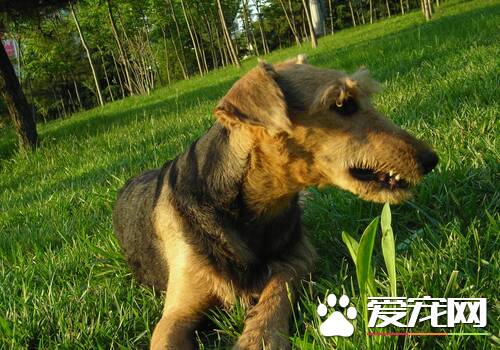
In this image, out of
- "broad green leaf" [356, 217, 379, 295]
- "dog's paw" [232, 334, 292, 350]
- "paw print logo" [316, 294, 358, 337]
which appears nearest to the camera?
"broad green leaf" [356, 217, 379, 295]

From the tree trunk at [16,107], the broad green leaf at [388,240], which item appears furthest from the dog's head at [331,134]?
the tree trunk at [16,107]

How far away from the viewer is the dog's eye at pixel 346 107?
2457mm

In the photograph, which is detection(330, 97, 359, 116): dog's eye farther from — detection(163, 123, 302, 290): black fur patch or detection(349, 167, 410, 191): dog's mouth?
detection(163, 123, 302, 290): black fur patch

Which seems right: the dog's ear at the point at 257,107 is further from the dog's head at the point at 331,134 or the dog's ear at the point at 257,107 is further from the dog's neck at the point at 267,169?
the dog's neck at the point at 267,169

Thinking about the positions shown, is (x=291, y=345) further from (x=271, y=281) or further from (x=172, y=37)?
(x=172, y=37)

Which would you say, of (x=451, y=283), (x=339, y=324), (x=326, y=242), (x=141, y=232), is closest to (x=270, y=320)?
(x=339, y=324)

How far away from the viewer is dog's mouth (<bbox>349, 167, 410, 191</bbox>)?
2434 millimetres

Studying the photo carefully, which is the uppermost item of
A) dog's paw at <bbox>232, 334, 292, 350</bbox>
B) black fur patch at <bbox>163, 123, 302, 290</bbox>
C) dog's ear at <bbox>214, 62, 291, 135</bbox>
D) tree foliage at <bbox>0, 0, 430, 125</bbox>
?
tree foliage at <bbox>0, 0, 430, 125</bbox>

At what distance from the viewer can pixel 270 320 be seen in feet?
7.39

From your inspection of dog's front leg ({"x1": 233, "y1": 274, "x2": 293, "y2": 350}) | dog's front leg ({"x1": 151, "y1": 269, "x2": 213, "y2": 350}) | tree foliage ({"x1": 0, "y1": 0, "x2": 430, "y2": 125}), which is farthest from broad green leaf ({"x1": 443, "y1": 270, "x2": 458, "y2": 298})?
tree foliage ({"x1": 0, "y1": 0, "x2": 430, "y2": 125})

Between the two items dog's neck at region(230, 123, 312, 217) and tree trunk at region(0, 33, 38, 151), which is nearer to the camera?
dog's neck at region(230, 123, 312, 217)

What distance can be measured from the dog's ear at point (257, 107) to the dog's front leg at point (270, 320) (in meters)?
0.81

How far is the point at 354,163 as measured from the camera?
7.91 ft

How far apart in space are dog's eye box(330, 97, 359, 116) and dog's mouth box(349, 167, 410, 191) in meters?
0.31
